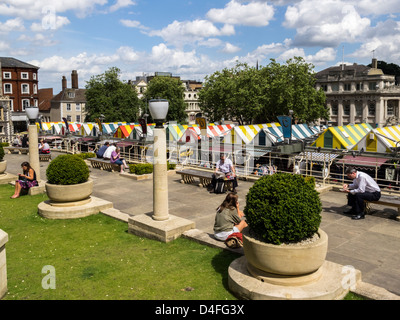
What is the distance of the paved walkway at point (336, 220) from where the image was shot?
724cm

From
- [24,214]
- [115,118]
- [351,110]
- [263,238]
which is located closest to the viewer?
[263,238]

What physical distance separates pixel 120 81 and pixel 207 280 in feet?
203

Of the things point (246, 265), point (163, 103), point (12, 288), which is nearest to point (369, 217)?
point (246, 265)

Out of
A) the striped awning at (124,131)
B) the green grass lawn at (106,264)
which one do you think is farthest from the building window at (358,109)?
the green grass lawn at (106,264)

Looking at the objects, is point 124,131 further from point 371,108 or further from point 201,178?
point 371,108

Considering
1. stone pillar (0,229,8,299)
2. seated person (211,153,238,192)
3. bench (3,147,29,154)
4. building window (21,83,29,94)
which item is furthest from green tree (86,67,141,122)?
stone pillar (0,229,8,299)

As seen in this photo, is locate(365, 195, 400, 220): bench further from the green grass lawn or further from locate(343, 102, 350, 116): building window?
locate(343, 102, 350, 116): building window

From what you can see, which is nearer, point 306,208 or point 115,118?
point 306,208

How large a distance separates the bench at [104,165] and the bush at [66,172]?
7.91m

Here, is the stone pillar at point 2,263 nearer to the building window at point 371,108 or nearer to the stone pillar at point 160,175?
the stone pillar at point 160,175

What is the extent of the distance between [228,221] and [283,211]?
8.48 ft

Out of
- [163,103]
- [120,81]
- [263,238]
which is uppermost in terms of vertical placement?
[120,81]

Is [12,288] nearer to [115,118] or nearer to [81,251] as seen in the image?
[81,251]
